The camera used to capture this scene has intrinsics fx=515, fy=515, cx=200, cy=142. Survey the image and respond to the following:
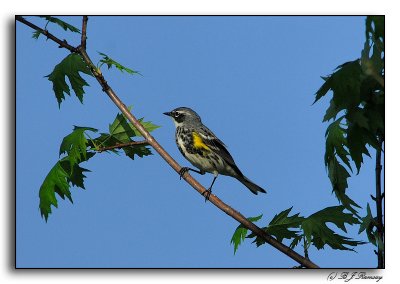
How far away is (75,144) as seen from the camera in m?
3.00

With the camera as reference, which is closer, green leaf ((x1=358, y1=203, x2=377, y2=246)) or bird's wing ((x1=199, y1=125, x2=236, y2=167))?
green leaf ((x1=358, y1=203, x2=377, y2=246))

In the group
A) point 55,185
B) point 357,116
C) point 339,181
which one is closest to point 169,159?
point 55,185

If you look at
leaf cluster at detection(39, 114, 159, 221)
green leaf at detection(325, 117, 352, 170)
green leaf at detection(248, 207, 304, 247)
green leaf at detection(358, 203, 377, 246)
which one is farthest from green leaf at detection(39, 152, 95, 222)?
green leaf at detection(358, 203, 377, 246)

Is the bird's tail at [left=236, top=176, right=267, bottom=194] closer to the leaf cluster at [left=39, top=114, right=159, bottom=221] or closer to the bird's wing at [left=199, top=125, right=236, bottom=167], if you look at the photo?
the bird's wing at [left=199, top=125, right=236, bottom=167]

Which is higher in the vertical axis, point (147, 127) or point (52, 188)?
point (147, 127)

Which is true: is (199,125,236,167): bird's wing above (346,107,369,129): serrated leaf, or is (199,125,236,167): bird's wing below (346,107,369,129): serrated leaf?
above

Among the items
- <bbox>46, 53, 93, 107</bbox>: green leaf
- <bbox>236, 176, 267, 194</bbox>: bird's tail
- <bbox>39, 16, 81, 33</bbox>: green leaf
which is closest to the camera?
<bbox>46, 53, 93, 107</bbox>: green leaf

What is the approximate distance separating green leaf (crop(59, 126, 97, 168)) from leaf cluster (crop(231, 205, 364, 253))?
103 cm

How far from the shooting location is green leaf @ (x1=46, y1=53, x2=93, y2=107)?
10.4ft

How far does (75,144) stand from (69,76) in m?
0.49

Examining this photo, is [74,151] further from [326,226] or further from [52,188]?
[326,226]
